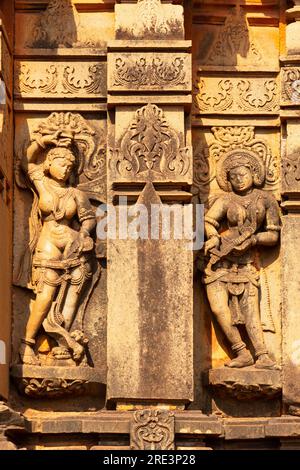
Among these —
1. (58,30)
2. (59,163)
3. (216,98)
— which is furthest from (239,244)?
(58,30)

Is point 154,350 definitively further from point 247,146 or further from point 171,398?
point 247,146

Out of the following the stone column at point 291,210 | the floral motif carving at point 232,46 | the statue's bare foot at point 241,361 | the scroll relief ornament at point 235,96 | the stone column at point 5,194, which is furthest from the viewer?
the floral motif carving at point 232,46

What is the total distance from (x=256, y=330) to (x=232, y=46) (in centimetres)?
256

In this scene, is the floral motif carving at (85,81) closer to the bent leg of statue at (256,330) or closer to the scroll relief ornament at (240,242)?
the scroll relief ornament at (240,242)

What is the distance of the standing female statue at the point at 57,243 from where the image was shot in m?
Answer: 26.6

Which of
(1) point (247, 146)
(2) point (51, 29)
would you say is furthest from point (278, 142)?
(2) point (51, 29)

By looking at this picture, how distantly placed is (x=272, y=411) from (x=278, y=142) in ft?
7.80

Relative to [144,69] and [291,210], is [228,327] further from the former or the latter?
[144,69]

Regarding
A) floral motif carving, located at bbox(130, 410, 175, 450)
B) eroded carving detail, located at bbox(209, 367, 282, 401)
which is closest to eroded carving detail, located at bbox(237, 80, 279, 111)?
eroded carving detail, located at bbox(209, 367, 282, 401)

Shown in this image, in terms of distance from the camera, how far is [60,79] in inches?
1065

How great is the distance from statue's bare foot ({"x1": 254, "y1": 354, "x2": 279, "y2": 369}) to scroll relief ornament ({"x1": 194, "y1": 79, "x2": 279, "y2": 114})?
2190mm

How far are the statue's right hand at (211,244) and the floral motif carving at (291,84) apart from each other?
1.37m

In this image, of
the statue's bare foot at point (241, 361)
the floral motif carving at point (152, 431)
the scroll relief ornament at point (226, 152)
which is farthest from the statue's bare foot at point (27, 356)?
the scroll relief ornament at point (226, 152)

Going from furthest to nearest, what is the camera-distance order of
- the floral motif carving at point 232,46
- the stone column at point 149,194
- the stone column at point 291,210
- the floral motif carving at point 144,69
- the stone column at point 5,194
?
the floral motif carving at point 232,46
the floral motif carving at point 144,69
the stone column at point 291,210
the stone column at point 5,194
the stone column at point 149,194
